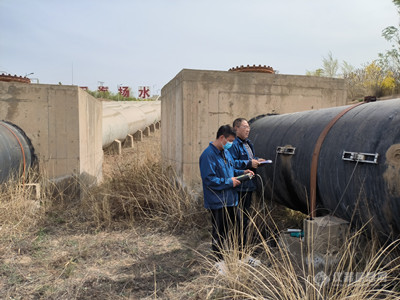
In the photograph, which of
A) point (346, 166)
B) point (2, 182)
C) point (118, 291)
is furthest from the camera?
point (2, 182)

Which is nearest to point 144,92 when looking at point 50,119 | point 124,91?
point 124,91

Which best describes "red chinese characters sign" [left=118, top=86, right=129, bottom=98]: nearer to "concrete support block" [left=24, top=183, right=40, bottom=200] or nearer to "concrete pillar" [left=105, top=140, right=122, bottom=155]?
"concrete pillar" [left=105, top=140, right=122, bottom=155]

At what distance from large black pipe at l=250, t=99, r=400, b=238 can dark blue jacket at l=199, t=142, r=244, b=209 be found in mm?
687

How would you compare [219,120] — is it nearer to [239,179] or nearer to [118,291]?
[239,179]

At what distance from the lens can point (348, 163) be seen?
2854mm

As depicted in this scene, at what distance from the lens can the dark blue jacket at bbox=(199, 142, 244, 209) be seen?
3.58 m

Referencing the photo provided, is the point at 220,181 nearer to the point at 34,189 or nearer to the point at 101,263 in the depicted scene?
the point at 101,263

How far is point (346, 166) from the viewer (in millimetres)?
2867

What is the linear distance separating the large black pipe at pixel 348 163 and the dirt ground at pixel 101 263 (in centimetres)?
127

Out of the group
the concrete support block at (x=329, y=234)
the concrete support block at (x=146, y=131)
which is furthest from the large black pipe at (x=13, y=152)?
the concrete support block at (x=146, y=131)

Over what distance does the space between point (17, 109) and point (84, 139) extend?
147 centimetres

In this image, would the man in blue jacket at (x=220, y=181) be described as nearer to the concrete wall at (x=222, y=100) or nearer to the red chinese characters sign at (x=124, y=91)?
the concrete wall at (x=222, y=100)

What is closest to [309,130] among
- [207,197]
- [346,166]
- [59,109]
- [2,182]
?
[346,166]

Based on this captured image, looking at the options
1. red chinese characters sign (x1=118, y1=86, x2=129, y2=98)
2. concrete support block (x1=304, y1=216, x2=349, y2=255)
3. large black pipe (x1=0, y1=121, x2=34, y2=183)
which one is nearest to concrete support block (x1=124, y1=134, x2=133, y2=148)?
large black pipe (x1=0, y1=121, x2=34, y2=183)
